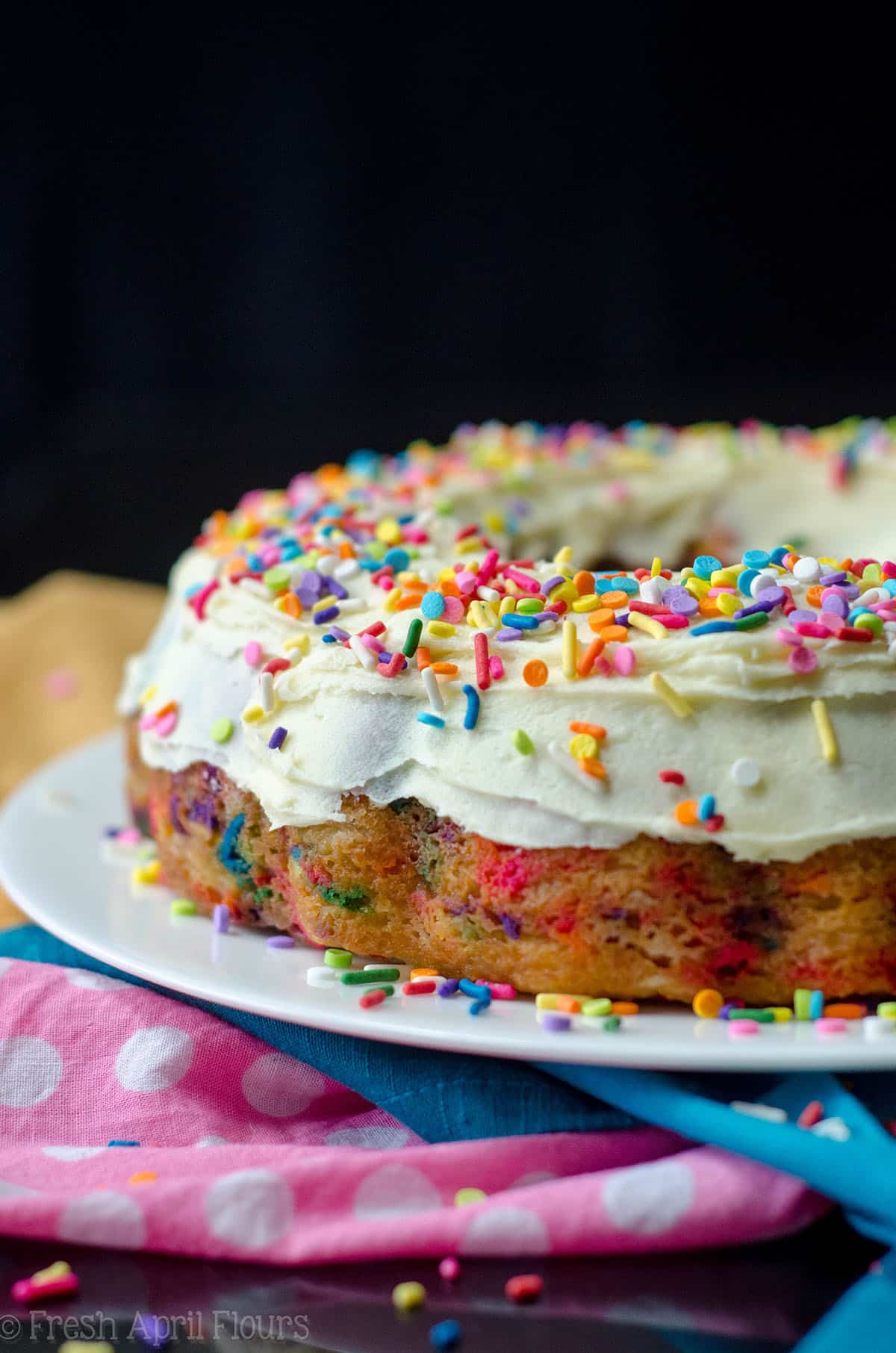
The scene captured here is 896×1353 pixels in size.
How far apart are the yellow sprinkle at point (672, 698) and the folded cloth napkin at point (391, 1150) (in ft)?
1.49

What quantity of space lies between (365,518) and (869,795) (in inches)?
53.5

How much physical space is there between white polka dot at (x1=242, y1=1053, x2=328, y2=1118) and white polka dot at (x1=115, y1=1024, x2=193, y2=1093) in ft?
0.31

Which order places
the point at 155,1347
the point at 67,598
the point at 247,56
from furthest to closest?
the point at 247,56, the point at 67,598, the point at 155,1347

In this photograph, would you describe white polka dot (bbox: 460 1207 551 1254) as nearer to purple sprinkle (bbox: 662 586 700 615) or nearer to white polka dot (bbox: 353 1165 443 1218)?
white polka dot (bbox: 353 1165 443 1218)

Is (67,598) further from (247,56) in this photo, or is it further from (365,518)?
(247,56)

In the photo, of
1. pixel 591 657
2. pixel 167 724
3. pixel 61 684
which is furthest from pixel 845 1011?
pixel 61 684

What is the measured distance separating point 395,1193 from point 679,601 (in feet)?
2.84

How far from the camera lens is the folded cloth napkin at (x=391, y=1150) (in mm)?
1753

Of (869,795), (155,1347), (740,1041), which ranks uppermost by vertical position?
(869,795)

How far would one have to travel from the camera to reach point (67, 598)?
442 cm

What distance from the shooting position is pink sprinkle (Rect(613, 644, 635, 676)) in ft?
6.64

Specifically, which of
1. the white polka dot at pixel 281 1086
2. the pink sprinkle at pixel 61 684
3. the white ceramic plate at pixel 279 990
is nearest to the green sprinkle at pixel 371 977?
the white ceramic plate at pixel 279 990

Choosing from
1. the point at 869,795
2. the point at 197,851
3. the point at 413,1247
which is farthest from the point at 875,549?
the point at 413,1247

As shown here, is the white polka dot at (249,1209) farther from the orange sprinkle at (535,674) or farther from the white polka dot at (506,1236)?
the orange sprinkle at (535,674)
